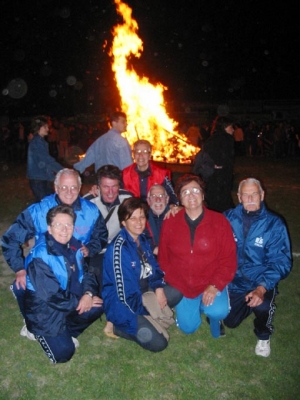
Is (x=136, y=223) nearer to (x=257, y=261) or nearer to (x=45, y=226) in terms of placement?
(x=45, y=226)

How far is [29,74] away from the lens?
37312mm

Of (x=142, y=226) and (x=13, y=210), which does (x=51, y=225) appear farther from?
A: (x=13, y=210)

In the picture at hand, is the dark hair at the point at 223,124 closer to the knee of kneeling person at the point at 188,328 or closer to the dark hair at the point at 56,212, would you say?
the knee of kneeling person at the point at 188,328

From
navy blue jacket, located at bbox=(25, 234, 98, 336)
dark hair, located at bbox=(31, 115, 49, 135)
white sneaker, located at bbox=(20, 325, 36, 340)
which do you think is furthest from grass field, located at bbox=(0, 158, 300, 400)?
dark hair, located at bbox=(31, 115, 49, 135)

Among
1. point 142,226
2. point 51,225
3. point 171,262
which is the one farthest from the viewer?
point 171,262

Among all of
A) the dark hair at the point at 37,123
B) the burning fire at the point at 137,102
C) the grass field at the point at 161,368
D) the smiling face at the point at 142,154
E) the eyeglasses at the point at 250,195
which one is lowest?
the grass field at the point at 161,368

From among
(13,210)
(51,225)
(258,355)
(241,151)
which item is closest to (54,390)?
(51,225)

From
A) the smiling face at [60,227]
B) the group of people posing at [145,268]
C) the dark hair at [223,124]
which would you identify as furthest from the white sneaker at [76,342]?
the dark hair at [223,124]

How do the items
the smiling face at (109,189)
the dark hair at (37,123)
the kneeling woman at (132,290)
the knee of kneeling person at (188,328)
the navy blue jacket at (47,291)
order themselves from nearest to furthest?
the navy blue jacket at (47,291) < the kneeling woman at (132,290) < the knee of kneeling person at (188,328) < the smiling face at (109,189) < the dark hair at (37,123)

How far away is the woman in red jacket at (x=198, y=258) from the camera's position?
3.89 meters

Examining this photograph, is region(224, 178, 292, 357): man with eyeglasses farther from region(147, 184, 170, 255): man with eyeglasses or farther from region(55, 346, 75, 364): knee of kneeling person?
region(55, 346, 75, 364): knee of kneeling person

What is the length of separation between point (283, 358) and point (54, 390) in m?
2.23

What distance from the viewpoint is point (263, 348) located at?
3691 millimetres

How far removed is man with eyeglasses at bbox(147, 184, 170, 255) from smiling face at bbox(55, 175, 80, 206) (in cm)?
99
